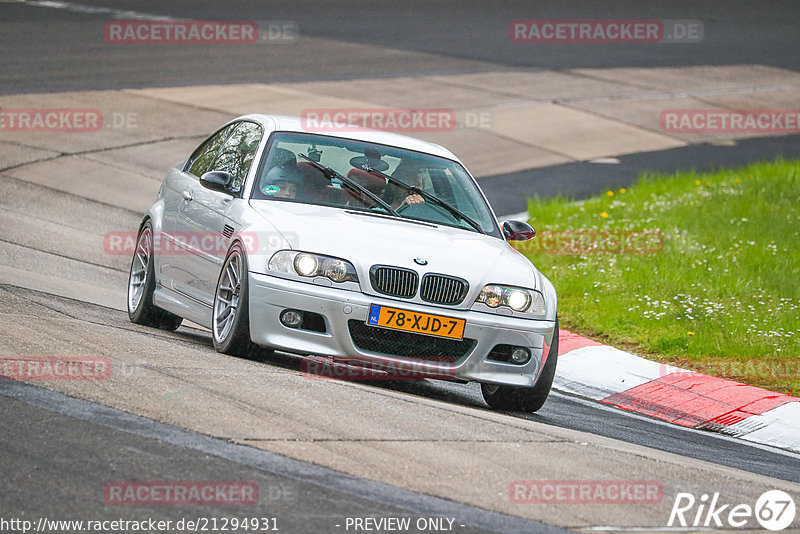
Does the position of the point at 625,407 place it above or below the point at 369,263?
below

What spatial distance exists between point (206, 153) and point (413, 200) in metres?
1.91

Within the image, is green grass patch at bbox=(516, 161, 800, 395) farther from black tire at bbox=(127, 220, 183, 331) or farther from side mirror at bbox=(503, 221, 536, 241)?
black tire at bbox=(127, 220, 183, 331)

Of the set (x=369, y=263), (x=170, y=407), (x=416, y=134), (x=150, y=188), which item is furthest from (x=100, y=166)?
(x=170, y=407)

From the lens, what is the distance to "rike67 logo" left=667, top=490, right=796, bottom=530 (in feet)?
18.0

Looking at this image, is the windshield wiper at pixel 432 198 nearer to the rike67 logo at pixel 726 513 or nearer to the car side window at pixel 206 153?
the car side window at pixel 206 153

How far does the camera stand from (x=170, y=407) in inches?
241

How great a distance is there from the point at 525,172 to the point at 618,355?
9.07 meters

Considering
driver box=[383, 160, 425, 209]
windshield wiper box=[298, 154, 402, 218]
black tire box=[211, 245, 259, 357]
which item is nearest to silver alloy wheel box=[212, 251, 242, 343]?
black tire box=[211, 245, 259, 357]

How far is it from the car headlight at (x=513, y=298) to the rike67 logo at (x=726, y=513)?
209 centimetres

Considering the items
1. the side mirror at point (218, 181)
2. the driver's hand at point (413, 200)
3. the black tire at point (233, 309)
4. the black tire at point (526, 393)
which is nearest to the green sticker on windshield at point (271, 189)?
the side mirror at point (218, 181)

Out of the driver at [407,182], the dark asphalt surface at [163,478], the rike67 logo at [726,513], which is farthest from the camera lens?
the driver at [407,182]

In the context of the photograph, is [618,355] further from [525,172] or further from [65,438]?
[525,172]

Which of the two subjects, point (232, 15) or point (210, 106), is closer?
point (210, 106)

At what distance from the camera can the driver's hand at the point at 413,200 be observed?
28.0 feet
